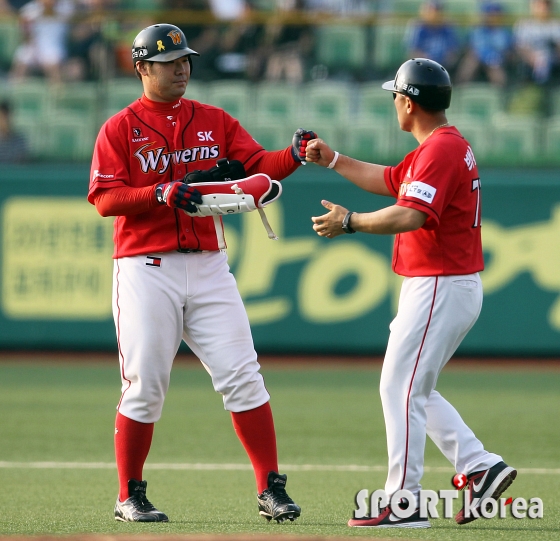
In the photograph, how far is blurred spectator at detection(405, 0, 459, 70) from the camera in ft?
37.9

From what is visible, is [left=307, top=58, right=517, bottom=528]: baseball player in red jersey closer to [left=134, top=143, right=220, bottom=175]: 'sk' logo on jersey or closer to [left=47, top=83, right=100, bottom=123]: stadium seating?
[left=134, top=143, right=220, bottom=175]: 'sk' logo on jersey

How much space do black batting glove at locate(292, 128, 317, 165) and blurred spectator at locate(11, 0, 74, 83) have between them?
709cm

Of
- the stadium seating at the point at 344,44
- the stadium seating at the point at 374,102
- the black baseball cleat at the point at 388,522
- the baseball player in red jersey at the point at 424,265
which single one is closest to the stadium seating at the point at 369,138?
the stadium seating at the point at 374,102

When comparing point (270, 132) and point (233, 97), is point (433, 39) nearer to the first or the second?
point (270, 132)

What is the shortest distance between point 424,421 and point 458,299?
0.57 metres

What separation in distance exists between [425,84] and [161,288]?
1.52 metres

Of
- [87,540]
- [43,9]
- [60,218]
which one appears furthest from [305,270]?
[87,540]

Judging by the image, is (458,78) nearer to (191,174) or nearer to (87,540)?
(191,174)

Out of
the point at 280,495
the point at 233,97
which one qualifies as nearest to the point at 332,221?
the point at 280,495

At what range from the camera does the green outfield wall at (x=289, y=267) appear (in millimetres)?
10953

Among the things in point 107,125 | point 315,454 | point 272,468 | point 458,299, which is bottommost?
point 315,454

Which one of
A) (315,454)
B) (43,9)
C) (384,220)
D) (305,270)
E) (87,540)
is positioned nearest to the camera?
(87,540)

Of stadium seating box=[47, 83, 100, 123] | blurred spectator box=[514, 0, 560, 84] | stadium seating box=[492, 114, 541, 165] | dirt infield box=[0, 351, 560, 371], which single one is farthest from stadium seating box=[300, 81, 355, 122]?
dirt infield box=[0, 351, 560, 371]

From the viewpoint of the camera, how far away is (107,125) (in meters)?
4.93
